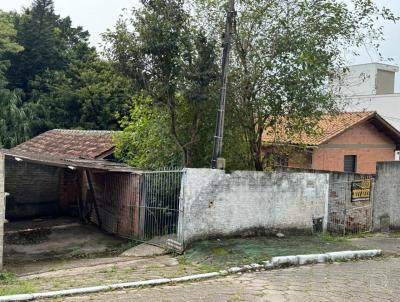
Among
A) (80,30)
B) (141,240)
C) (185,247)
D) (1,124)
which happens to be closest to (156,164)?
(141,240)

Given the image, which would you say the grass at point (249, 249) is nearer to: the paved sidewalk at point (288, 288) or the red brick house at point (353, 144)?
the paved sidewalk at point (288, 288)

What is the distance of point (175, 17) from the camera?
1114 cm

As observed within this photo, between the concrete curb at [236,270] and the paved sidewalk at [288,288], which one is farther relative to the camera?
the paved sidewalk at [288,288]

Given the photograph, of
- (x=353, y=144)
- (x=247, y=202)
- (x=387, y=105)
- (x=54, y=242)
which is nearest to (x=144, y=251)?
(x=247, y=202)

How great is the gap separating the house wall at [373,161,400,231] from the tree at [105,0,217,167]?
648 cm

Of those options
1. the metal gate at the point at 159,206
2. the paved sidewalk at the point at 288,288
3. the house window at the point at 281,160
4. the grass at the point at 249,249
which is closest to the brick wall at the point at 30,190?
the metal gate at the point at 159,206

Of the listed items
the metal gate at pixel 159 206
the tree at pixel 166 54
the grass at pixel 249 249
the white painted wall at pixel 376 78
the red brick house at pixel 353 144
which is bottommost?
the grass at pixel 249 249

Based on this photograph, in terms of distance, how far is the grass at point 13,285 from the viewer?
7.20 metres

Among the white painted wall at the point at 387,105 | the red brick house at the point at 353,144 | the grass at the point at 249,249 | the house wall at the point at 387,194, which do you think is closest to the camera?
the grass at the point at 249,249

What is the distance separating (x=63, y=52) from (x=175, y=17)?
26.2 meters

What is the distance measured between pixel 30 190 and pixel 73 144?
2744mm

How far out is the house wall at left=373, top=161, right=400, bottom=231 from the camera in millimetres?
14641

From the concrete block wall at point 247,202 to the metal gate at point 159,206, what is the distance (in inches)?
33.5

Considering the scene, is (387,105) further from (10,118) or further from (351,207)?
(10,118)
